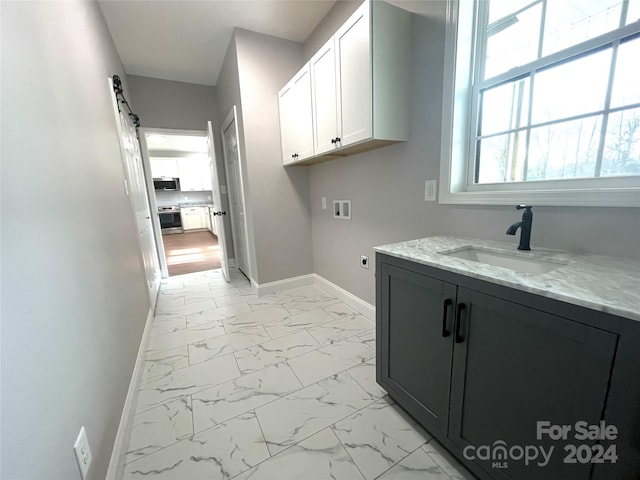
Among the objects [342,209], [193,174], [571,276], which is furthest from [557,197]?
[193,174]

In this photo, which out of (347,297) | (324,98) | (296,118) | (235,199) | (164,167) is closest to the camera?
(324,98)

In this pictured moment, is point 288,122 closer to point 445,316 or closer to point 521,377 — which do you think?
point 445,316

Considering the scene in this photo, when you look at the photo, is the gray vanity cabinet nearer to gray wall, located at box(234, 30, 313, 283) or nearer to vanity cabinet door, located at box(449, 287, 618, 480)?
vanity cabinet door, located at box(449, 287, 618, 480)

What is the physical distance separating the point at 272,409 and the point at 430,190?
1.63 m

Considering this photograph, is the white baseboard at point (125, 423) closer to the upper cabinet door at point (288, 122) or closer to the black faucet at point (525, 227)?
the black faucet at point (525, 227)

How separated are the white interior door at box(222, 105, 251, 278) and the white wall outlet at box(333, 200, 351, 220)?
1272mm

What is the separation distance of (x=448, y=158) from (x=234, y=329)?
2.18m

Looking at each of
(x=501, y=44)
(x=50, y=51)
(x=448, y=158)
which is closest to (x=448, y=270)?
(x=448, y=158)

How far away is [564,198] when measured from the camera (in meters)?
1.08

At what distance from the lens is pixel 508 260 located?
47.8 inches

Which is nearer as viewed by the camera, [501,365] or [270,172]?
[501,365]

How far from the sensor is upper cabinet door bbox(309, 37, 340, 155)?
1.95m

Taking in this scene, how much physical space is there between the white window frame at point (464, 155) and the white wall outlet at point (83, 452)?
1955 mm

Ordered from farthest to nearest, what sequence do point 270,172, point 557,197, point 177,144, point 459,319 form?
1. point 177,144
2. point 270,172
3. point 557,197
4. point 459,319
